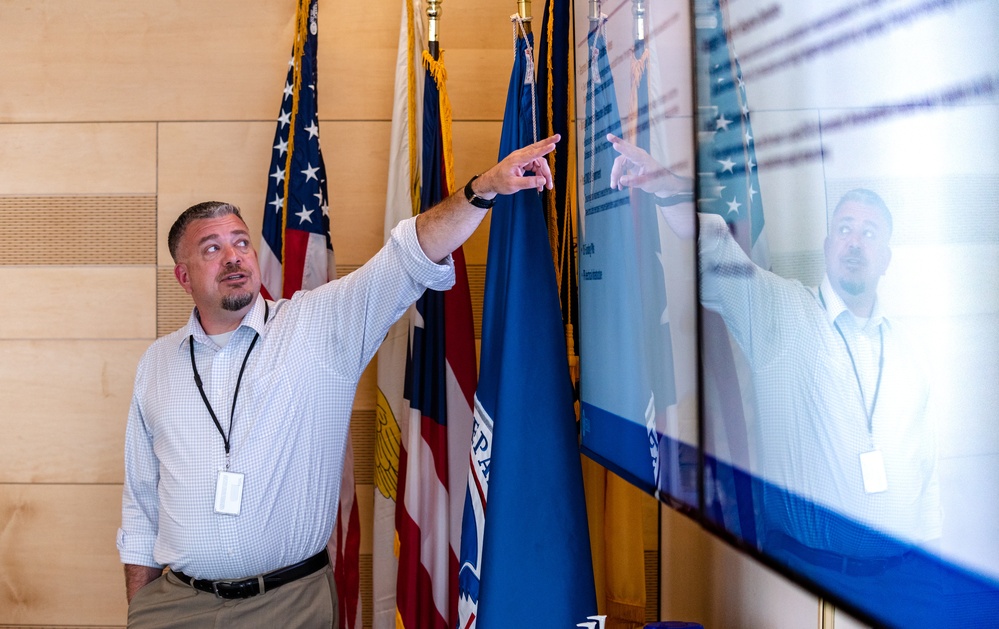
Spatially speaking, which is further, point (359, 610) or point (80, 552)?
point (80, 552)

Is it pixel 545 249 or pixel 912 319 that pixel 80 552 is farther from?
pixel 912 319

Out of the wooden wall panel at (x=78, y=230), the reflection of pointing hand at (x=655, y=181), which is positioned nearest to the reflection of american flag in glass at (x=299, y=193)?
the wooden wall panel at (x=78, y=230)

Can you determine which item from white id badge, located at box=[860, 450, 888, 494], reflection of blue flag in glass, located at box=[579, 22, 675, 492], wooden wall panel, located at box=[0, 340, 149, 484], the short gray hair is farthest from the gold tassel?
white id badge, located at box=[860, 450, 888, 494]

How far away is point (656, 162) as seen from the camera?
1.56 metres

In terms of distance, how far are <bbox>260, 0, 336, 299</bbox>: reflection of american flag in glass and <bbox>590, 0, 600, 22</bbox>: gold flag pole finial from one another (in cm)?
103

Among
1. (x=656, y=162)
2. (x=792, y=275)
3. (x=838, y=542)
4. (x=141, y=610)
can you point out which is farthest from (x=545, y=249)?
(x=141, y=610)

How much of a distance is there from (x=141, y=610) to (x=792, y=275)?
1.90 metres

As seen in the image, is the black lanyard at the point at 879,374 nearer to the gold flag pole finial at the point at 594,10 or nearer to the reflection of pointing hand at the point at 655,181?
the reflection of pointing hand at the point at 655,181

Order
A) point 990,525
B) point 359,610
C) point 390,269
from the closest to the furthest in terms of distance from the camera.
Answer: point 990,525
point 390,269
point 359,610

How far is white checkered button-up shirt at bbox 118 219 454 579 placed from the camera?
2088 mm

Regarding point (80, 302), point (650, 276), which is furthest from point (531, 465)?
point (80, 302)

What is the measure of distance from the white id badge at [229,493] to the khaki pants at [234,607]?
242 millimetres

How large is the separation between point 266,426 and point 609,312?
3.10 ft

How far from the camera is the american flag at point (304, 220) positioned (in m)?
2.50
